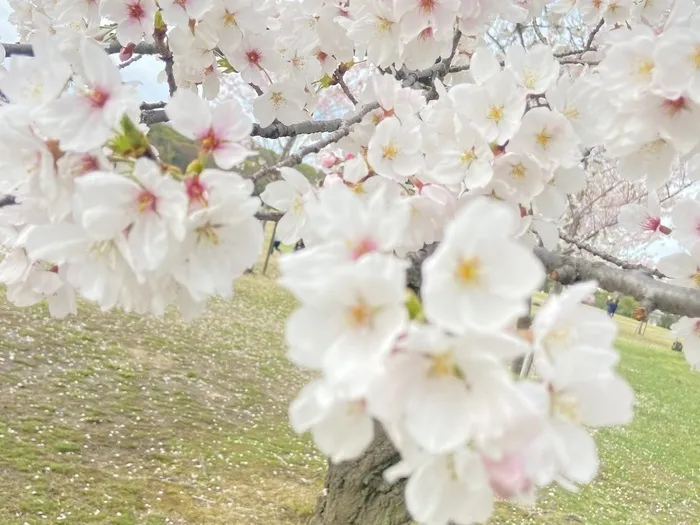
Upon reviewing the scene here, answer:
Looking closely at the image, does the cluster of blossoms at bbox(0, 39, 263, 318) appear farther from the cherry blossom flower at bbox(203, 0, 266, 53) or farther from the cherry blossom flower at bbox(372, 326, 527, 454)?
the cherry blossom flower at bbox(203, 0, 266, 53)

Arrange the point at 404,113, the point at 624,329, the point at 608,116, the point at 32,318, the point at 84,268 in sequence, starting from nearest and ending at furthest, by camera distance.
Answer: the point at 84,268 < the point at 608,116 < the point at 404,113 < the point at 32,318 < the point at 624,329

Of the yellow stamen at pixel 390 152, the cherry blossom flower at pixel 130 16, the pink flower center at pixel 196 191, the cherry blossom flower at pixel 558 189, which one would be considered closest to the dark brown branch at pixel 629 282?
the cherry blossom flower at pixel 558 189

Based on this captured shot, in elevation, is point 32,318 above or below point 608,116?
below

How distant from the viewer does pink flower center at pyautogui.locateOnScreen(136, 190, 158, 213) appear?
936 millimetres

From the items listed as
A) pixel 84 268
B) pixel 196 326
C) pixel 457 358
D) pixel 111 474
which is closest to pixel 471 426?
pixel 457 358

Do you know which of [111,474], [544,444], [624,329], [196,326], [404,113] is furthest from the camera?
[624,329]

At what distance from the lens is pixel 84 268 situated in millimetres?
980

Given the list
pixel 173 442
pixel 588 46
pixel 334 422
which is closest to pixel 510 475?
pixel 334 422

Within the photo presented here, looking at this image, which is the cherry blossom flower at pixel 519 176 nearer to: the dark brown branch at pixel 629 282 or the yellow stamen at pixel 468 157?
the yellow stamen at pixel 468 157

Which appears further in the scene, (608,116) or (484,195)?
(484,195)

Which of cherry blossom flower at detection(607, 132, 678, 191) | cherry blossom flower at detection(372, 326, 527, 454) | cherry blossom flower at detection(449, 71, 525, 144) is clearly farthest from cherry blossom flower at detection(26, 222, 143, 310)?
cherry blossom flower at detection(607, 132, 678, 191)

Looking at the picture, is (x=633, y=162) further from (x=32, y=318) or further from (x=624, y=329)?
(x=624, y=329)

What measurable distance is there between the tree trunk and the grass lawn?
1.14m

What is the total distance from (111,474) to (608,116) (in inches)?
174
